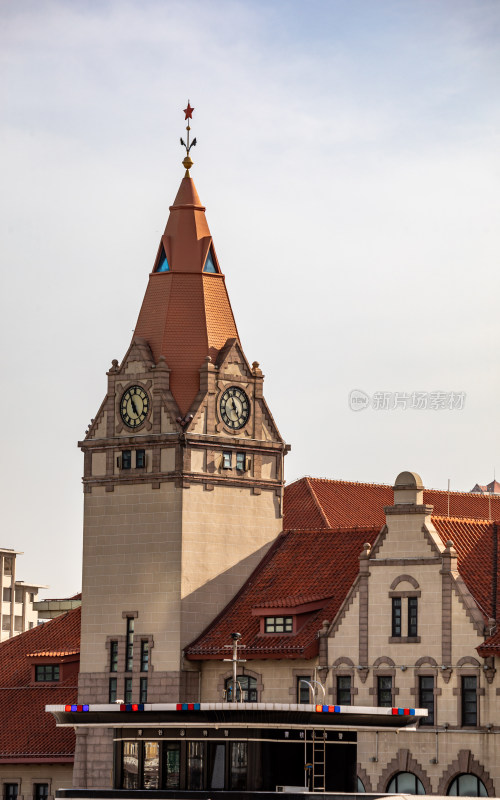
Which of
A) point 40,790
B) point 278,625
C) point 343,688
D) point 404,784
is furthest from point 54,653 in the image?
point 404,784

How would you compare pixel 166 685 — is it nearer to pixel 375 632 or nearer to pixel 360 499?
pixel 375 632

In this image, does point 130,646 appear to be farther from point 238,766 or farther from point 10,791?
point 238,766

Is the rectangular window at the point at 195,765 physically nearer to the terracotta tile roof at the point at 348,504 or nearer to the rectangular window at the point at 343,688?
the rectangular window at the point at 343,688

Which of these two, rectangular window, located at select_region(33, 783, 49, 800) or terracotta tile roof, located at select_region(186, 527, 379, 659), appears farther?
rectangular window, located at select_region(33, 783, 49, 800)

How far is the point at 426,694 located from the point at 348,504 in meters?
21.3

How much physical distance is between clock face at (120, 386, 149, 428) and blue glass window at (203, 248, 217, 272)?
7394mm

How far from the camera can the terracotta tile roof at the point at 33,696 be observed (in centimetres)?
10712

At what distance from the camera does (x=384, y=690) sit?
96875 millimetres

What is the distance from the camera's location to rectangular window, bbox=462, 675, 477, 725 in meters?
93.8

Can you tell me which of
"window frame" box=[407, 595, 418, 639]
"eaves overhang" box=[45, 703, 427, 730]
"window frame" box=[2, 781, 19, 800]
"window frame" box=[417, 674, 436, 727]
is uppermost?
"window frame" box=[407, 595, 418, 639]

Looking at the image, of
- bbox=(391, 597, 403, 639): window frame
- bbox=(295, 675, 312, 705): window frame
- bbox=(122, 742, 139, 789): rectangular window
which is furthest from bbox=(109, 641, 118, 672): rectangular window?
bbox=(122, 742, 139, 789): rectangular window

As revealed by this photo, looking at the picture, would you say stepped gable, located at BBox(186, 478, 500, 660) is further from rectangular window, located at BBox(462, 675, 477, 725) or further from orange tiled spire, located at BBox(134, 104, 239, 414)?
orange tiled spire, located at BBox(134, 104, 239, 414)

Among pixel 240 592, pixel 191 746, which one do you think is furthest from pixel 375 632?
pixel 191 746

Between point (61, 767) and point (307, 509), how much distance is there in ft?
60.9
